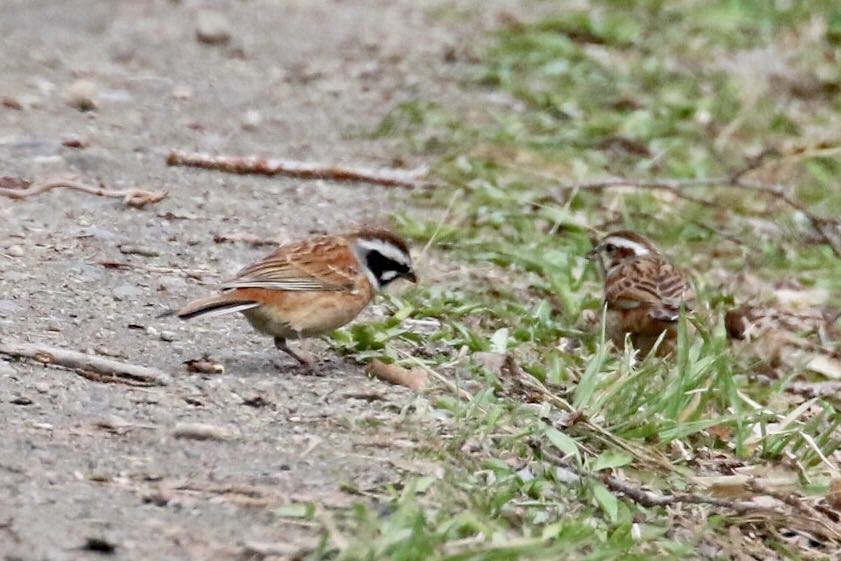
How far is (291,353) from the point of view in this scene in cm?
627

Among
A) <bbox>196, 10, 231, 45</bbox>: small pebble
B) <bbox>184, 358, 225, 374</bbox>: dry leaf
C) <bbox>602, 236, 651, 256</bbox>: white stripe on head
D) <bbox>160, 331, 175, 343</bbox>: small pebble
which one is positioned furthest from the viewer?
<bbox>196, 10, 231, 45</bbox>: small pebble

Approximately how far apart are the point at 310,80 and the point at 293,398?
585 centimetres

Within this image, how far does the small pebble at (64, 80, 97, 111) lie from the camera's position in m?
9.91

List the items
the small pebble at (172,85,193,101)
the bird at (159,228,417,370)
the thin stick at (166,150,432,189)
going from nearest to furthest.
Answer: the bird at (159,228,417,370) → the thin stick at (166,150,432,189) → the small pebble at (172,85,193,101)

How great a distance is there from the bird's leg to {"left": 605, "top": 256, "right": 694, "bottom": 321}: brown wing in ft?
5.84

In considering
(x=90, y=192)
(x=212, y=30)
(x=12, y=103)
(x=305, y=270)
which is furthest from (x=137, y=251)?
(x=212, y=30)

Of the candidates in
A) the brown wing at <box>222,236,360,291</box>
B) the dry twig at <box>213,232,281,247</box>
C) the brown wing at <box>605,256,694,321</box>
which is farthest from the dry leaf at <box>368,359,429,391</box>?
the dry twig at <box>213,232,281,247</box>

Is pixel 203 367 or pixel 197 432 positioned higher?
pixel 197 432

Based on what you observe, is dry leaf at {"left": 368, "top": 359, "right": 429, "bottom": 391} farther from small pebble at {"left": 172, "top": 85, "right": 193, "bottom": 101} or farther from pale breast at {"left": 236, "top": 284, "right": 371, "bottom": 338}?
small pebble at {"left": 172, "top": 85, "right": 193, "bottom": 101}

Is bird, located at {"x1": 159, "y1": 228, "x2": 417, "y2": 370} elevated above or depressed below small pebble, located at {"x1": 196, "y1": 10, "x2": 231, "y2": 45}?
above

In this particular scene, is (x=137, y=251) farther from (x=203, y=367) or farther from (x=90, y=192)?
(x=203, y=367)

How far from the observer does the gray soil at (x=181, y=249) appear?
4785mm

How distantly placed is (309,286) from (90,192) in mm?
2206

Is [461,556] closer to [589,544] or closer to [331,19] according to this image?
[589,544]
